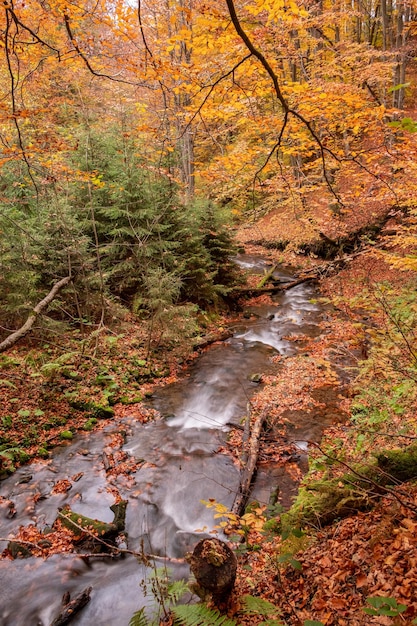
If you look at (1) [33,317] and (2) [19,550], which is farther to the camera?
(1) [33,317]

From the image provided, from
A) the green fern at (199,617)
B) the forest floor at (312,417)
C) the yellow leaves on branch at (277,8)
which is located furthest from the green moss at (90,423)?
the yellow leaves on branch at (277,8)

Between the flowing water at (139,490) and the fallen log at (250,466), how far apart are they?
240 millimetres

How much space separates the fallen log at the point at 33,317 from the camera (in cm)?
708

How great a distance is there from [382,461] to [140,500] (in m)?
4.09

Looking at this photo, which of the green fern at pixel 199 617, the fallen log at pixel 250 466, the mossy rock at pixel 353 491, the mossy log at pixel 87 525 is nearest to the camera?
the green fern at pixel 199 617

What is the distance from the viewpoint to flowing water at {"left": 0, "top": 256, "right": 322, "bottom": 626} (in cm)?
458

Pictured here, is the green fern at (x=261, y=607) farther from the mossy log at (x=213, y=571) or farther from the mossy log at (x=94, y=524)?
the mossy log at (x=94, y=524)

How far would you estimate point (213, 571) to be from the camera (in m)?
3.38

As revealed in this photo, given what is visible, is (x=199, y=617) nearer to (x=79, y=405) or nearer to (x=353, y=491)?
(x=353, y=491)

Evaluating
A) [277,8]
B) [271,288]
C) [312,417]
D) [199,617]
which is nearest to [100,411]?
A: [312,417]

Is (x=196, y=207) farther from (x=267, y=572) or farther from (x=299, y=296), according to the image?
(x=267, y=572)

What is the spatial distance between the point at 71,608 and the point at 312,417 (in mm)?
5303

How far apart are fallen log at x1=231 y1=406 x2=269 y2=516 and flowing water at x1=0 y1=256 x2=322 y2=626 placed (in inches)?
9.5

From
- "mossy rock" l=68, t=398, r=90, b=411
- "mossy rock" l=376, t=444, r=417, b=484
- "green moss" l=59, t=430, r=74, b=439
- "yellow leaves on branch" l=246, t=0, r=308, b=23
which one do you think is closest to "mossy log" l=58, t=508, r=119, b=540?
"green moss" l=59, t=430, r=74, b=439
